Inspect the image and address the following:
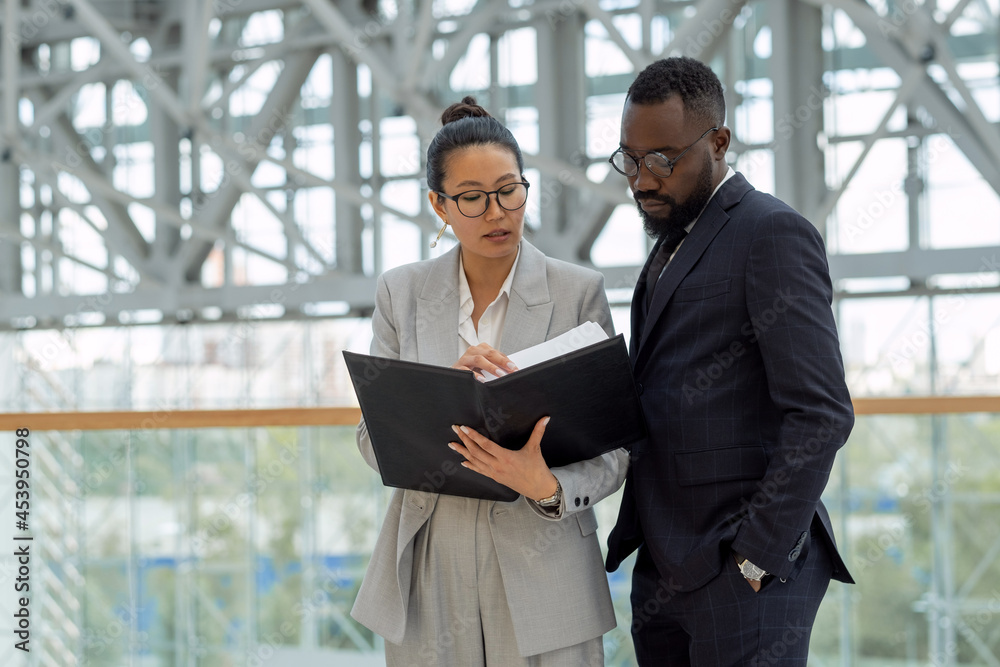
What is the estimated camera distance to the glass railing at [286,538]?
280 cm

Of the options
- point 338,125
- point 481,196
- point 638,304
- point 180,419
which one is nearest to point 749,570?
point 638,304

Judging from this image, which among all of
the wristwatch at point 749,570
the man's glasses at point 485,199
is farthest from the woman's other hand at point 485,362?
the wristwatch at point 749,570

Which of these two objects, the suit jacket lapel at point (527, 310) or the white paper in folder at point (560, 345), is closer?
the white paper in folder at point (560, 345)

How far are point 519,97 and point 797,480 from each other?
23.1ft

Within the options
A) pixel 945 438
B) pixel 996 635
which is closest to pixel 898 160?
pixel 945 438

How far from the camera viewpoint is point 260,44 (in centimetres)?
926

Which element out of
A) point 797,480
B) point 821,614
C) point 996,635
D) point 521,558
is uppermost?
point 797,480

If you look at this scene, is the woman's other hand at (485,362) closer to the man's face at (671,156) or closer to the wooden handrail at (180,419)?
the man's face at (671,156)

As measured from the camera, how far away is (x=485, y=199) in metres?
1.71

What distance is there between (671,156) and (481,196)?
13.3 inches

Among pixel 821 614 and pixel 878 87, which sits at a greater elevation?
pixel 878 87

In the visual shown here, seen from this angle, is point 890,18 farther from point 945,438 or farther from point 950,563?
point 950,563

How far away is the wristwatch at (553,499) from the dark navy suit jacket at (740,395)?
15cm

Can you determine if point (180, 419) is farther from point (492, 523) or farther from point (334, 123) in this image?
point (334, 123)
